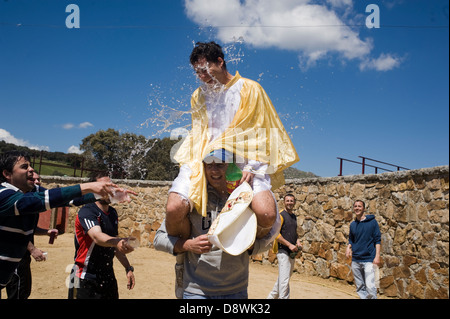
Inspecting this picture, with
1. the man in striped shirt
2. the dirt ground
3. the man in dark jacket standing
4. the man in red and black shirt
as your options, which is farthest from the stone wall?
the man in striped shirt

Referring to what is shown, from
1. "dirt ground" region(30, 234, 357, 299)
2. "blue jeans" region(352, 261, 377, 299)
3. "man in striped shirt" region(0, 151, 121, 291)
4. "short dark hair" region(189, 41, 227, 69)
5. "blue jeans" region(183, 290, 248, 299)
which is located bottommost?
"dirt ground" region(30, 234, 357, 299)

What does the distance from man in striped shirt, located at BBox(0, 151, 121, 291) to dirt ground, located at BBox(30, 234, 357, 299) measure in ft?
12.9

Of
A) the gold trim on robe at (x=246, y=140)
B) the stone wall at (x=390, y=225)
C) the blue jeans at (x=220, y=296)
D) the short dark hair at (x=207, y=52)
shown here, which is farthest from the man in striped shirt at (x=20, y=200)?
the stone wall at (x=390, y=225)

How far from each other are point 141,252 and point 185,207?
11673 millimetres

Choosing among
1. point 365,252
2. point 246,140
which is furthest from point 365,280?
point 246,140

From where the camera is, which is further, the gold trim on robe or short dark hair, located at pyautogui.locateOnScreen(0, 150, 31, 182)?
short dark hair, located at pyautogui.locateOnScreen(0, 150, 31, 182)

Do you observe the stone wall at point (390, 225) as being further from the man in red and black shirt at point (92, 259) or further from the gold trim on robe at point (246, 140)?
the man in red and black shirt at point (92, 259)

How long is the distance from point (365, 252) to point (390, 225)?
1863mm

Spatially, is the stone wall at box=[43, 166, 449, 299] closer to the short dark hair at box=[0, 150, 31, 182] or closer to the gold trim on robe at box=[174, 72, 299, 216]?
the gold trim on robe at box=[174, 72, 299, 216]

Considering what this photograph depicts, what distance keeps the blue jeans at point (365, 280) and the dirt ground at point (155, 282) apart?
1582 millimetres

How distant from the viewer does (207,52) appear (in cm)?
288

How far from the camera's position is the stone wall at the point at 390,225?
271 inches

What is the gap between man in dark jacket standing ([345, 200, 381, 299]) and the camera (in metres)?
6.39
